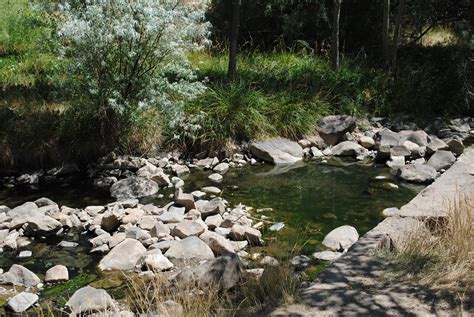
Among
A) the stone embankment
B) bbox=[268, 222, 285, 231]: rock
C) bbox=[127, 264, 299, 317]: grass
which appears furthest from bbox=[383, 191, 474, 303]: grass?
bbox=[268, 222, 285, 231]: rock

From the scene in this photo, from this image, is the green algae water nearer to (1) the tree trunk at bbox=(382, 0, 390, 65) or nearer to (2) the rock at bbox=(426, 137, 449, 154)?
(2) the rock at bbox=(426, 137, 449, 154)

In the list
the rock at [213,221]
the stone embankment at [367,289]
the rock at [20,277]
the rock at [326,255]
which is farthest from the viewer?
the rock at [213,221]

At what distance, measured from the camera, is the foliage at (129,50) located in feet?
30.3

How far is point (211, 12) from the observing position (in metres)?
16.4

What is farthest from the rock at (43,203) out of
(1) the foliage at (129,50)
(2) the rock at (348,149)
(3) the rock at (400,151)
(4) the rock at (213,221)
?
(3) the rock at (400,151)

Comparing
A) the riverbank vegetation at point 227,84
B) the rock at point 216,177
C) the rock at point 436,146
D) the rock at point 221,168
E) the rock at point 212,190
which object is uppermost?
the riverbank vegetation at point 227,84

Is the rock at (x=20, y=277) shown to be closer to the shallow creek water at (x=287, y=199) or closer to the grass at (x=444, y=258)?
the shallow creek water at (x=287, y=199)

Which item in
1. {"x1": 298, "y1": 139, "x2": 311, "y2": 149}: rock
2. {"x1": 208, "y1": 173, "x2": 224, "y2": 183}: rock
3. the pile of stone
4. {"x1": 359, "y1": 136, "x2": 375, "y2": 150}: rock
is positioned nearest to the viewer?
{"x1": 208, "y1": 173, "x2": 224, "y2": 183}: rock

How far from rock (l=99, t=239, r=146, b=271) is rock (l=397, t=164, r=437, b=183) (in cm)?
469

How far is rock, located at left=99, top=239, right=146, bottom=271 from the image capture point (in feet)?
21.1

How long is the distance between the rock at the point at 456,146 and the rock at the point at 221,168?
400cm

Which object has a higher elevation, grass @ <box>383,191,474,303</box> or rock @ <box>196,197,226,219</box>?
grass @ <box>383,191,474,303</box>

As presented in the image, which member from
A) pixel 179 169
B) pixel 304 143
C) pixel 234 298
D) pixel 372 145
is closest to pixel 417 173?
pixel 372 145

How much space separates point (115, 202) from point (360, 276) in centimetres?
482
